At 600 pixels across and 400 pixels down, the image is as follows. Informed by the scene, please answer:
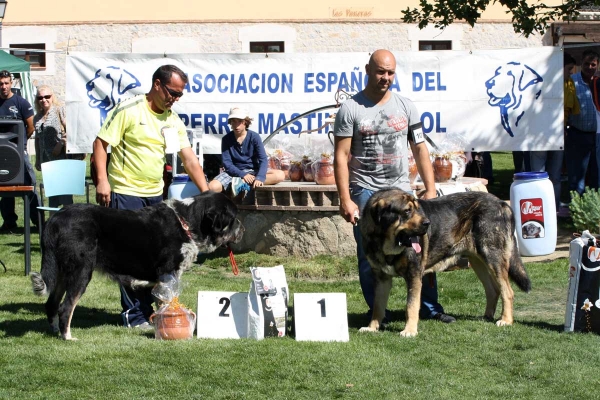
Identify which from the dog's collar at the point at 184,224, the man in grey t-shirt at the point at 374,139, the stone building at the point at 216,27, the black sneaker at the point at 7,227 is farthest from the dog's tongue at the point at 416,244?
the stone building at the point at 216,27

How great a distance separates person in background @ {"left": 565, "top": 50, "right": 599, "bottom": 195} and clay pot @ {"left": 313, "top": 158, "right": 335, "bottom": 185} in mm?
4186

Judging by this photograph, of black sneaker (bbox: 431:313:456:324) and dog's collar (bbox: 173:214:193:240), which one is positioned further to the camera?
black sneaker (bbox: 431:313:456:324)

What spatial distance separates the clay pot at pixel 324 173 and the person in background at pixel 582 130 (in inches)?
165

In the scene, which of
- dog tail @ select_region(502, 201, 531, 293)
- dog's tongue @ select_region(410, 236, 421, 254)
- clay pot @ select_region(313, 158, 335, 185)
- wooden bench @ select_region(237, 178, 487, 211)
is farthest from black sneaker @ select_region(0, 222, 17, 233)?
dog tail @ select_region(502, 201, 531, 293)

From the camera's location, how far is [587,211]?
399 inches

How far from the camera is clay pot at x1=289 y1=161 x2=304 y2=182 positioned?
10608mm

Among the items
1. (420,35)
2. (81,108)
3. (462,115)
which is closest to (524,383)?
(462,115)

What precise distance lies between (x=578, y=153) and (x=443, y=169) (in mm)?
3351

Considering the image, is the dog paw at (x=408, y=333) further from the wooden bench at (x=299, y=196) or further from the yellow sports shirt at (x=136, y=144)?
the wooden bench at (x=299, y=196)

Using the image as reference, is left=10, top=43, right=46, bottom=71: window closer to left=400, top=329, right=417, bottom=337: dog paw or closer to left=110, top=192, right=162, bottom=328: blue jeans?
left=110, top=192, right=162, bottom=328: blue jeans

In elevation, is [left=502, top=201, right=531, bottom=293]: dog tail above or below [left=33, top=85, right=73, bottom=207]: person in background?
below

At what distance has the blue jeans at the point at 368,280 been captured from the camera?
21.9ft

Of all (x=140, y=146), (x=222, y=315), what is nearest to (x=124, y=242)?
(x=140, y=146)

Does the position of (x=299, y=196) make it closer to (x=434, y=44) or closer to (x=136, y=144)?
(x=136, y=144)
